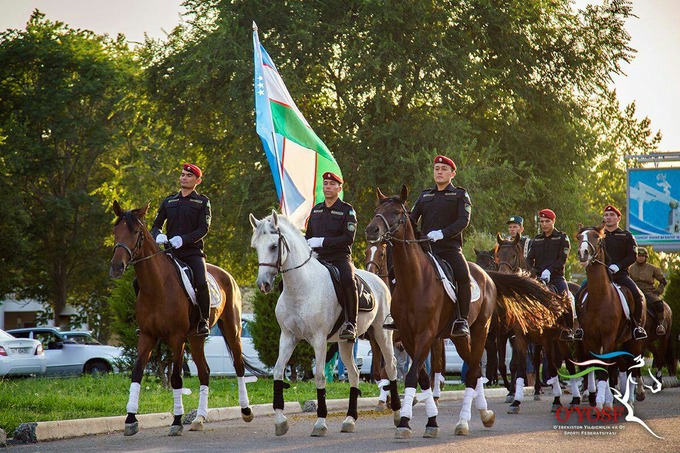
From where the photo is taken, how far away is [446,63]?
33562mm

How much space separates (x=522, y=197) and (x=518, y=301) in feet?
67.6

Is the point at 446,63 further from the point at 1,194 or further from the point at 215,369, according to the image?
the point at 1,194

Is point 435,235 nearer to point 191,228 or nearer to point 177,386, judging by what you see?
point 191,228

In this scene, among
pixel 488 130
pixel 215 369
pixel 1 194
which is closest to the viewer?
pixel 215 369

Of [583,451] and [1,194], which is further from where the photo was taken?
[1,194]

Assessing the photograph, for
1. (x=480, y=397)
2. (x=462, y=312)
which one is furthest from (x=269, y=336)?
(x=462, y=312)

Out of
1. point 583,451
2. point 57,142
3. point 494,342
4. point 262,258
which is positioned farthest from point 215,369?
point 57,142

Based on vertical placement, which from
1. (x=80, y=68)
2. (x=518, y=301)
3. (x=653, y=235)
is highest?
(x=80, y=68)

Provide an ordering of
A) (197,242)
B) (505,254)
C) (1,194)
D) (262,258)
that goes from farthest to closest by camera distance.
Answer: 1. (1,194)
2. (505,254)
3. (197,242)
4. (262,258)

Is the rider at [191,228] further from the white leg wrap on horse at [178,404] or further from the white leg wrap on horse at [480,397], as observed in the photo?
the white leg wrap on horse at [480,397]

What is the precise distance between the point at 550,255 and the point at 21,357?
13.9 meters

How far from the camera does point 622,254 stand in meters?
16.7

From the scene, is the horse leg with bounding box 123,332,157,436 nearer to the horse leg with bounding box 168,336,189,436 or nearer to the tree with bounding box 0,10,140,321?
the horse leg with bounding box 168,336,189,436

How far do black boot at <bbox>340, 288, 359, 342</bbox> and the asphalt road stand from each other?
44.1 inches
